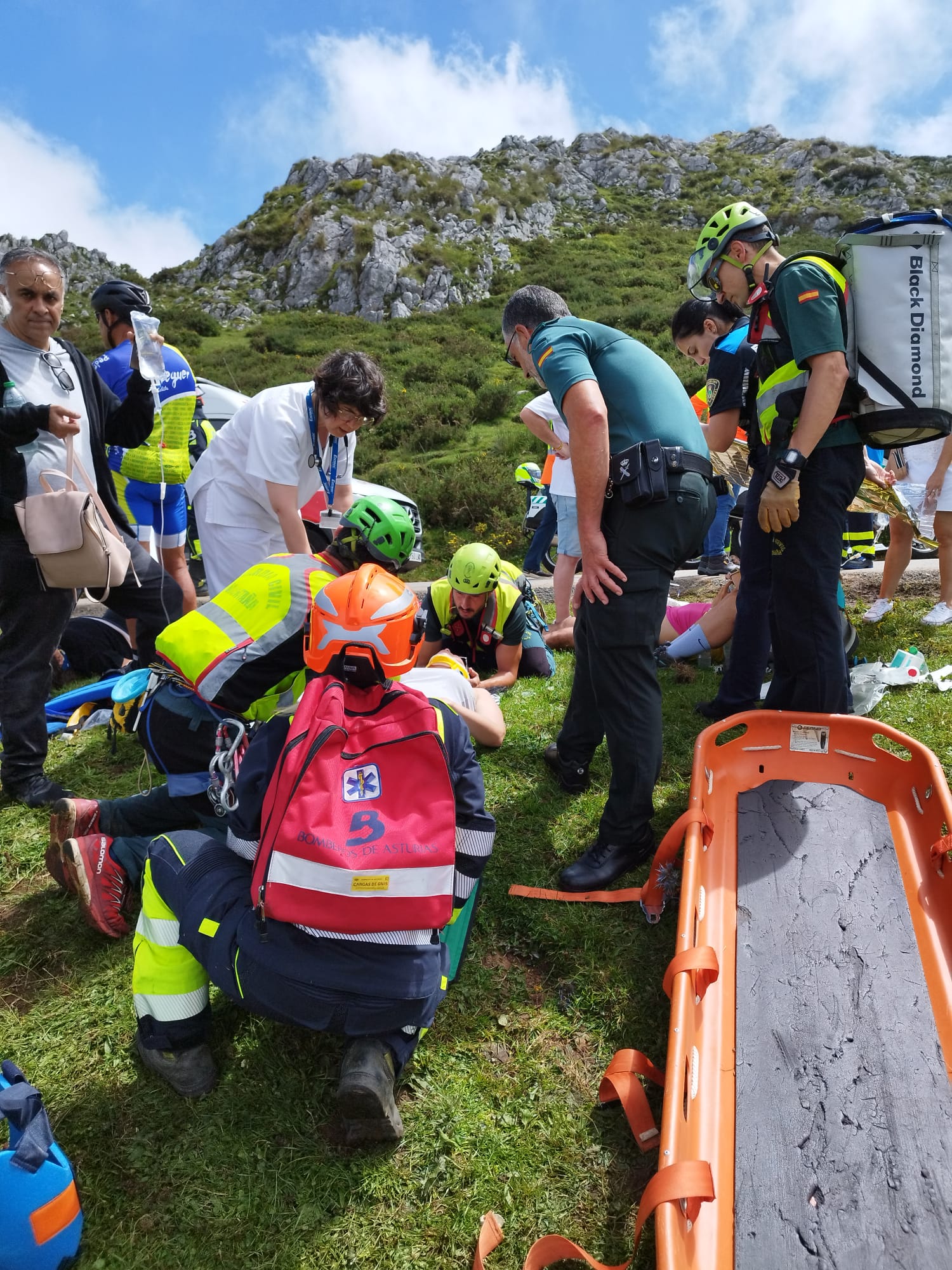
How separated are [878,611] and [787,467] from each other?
11.0 feet

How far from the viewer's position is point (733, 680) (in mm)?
4398

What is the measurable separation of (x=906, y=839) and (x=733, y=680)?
1.52 m

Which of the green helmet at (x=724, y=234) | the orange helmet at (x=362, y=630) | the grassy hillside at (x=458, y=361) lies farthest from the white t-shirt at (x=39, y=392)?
the grassy hillside at (x=458, y=361)

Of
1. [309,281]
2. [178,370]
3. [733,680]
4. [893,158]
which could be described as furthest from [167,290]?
[893,158]

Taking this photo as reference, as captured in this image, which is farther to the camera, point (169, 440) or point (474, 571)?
point (169, 440)

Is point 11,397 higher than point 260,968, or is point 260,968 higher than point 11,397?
point 11,397

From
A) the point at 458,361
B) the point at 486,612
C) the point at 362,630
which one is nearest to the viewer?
the point at 362,630

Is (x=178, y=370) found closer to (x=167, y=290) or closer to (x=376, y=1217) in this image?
(x=376, y=1217)

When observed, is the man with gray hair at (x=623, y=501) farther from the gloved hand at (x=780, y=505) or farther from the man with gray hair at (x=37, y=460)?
the man with gray hair at (x=37, y=460)

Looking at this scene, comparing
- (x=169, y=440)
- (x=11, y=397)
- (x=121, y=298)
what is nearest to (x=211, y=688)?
(x=11, y=397)

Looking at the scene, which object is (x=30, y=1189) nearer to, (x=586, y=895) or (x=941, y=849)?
(x=586, y=895)

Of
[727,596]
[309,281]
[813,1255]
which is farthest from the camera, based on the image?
[309,281]

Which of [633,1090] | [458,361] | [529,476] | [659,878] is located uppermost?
[458,361]

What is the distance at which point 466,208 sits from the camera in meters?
Answer: 53.6
